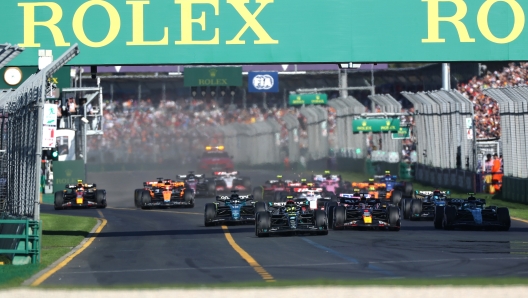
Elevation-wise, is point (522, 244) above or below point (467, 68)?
below

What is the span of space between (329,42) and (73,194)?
2016cm

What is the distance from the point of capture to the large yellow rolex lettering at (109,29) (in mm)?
20375

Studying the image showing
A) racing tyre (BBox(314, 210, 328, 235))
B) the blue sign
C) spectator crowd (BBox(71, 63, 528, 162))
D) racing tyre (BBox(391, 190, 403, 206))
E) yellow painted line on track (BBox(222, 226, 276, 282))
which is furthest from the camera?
spectator crowd (BBox(71, 63, 528, 162))

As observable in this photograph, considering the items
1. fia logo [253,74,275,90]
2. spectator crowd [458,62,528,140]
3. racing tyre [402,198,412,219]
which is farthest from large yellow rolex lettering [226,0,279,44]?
fia logo [253,74,275,90]

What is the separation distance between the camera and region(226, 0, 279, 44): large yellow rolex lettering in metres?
20.5

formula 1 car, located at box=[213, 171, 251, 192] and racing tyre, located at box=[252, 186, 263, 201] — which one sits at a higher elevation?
formula 1 car, located at box=[213, 171, 251, 192]

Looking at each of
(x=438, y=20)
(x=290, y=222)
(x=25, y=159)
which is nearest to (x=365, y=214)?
(x=290, y=222)

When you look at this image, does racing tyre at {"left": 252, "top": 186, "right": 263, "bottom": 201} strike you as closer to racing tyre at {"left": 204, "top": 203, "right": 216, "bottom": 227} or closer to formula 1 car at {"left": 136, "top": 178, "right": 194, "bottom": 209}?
formula 1 car at {"left": 136, "top": 178, "right": 194, "bottom": 209}

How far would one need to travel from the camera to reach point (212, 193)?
43.2 m

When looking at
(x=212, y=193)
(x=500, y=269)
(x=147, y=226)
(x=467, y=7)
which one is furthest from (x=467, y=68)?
(x=500, y=269)

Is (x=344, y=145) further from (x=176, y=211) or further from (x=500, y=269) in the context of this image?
(x=500, y=269)

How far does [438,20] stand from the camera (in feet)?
67.5

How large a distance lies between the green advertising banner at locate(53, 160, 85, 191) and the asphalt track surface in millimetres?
19178

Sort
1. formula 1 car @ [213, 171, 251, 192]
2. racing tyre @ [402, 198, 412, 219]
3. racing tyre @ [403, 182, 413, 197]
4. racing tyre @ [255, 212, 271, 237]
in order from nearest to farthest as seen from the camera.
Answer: racing tyre @ [255, 212, 271, 237] → racing tyre @ [402, 198, 412, 219] → racing tyre @ [403, 182, 413, 197] → formula 1 car @ [213, 171, 251, 192]
